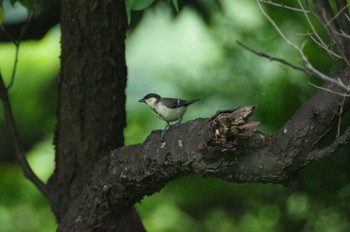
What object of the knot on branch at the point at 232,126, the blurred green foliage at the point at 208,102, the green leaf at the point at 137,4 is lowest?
the blurred green foliage at the point at 208,102

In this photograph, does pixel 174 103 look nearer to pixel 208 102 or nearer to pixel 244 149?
pixel 244 149

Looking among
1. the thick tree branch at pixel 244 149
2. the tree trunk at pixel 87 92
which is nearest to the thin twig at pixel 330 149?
the thick tree branch at pixel 244 149

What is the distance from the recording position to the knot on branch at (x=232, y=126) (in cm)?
187

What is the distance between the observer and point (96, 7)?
2.67 meters

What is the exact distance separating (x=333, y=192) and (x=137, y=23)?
104 cm

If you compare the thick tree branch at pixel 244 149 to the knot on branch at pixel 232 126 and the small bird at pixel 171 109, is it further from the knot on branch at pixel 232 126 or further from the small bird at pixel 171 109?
the small bird at pixel 171 109

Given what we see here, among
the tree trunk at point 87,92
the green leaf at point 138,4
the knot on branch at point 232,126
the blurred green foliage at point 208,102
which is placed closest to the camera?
the knot on branch at point 232,126

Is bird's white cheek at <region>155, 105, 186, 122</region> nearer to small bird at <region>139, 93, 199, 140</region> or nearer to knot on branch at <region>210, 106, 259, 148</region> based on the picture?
small bird at <region>139, 93, 199, 140</region>

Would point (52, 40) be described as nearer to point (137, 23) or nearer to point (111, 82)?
point (137, 23)

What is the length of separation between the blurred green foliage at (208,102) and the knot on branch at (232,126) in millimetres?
868

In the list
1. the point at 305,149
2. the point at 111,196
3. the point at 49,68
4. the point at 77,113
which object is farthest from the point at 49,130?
the point at 305,149

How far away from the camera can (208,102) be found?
3674 millimetres

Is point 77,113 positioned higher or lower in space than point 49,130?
higher

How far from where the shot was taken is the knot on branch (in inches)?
73.7
